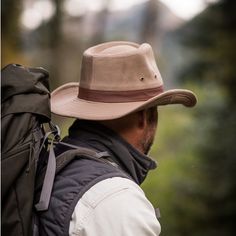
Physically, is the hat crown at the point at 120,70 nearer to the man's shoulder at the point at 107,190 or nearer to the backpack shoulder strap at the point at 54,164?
the backpack shoulder strap at the point at 54,164

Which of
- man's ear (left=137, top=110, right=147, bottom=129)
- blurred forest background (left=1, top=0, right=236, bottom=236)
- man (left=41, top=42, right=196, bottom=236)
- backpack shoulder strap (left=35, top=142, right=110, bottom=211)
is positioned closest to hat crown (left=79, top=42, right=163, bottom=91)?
man (left=41, top=42, right=196, bottom=236)

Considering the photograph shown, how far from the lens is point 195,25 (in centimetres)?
1137

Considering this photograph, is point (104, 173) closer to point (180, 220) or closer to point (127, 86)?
point (127, 86)

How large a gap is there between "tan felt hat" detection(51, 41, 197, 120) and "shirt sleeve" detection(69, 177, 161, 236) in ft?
1.27

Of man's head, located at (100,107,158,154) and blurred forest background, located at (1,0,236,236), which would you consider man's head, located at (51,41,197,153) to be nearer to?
man's head, located at (100,107,158,154)

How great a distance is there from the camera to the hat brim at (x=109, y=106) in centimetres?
223

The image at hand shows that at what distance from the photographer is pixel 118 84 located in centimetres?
233

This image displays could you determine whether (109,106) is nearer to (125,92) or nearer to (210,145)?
(125,92)

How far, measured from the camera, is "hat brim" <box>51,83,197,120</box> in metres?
2.23

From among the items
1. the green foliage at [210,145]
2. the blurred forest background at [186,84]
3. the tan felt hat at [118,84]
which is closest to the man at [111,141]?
the tan felt hat at [118,84]

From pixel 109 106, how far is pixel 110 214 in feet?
1.71

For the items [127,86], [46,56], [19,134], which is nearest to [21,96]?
[19,134]

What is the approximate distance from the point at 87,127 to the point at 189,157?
899cm

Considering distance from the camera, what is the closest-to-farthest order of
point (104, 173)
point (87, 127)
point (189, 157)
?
1. point (104, 173)
2. point (87, 127)
3. point (189, 157)
